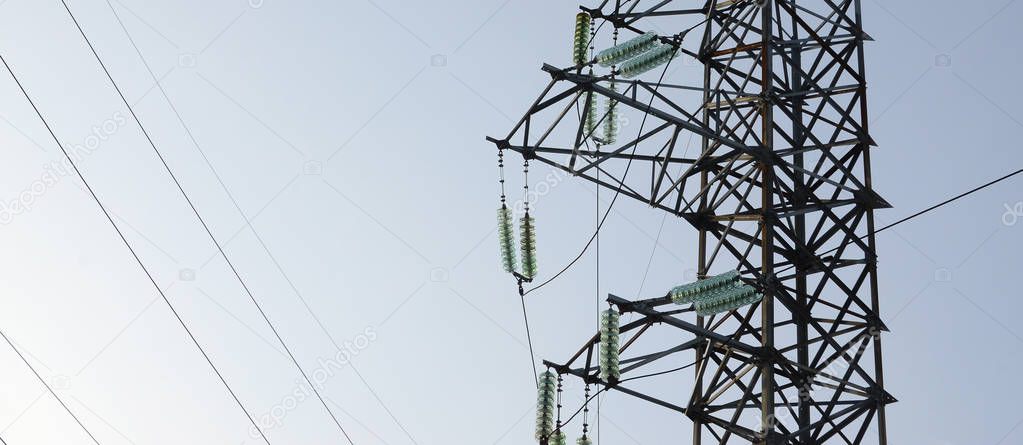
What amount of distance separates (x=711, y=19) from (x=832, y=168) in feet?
12.9

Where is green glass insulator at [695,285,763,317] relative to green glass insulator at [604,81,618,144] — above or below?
below

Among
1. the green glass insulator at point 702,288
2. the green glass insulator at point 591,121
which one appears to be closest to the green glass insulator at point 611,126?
the green glass insulator at point 591,121

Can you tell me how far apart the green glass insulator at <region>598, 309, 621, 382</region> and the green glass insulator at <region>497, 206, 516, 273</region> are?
225 centimetres

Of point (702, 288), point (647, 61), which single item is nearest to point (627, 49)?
point (647, 61)

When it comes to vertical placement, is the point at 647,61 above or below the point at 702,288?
above

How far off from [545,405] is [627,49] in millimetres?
6442

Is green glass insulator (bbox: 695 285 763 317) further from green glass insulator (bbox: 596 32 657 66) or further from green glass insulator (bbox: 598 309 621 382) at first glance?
green glass insulator (bbox: 596 32 657 66)

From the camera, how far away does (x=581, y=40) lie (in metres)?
29.0

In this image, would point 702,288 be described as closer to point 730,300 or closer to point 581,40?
point 730,300

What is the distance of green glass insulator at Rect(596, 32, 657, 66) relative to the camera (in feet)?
93.3

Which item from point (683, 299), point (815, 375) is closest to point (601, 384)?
point (683, 299)

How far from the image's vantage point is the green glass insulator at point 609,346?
27.3 metres

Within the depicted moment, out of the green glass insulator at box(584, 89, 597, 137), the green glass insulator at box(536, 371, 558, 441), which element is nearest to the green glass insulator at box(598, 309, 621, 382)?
the green glass insulator at box(536, 371, 558, 441)

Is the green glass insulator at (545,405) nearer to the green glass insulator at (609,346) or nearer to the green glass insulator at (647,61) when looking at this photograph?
the green glass insulator at (609,346)
